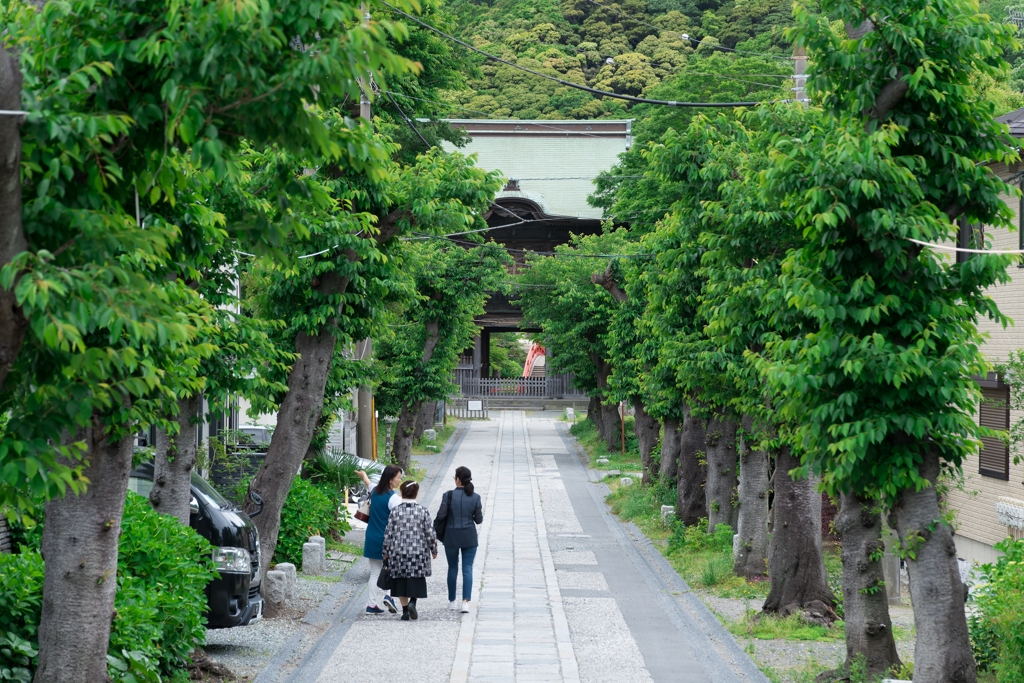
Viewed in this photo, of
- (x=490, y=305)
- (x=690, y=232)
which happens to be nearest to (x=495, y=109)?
(x=490, y=305)

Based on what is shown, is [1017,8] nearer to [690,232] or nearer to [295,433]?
[690,232]

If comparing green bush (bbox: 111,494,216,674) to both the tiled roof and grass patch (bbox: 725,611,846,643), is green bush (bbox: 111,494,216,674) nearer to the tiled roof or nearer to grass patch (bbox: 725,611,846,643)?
grass patch (bbox: 725,611,846,643)

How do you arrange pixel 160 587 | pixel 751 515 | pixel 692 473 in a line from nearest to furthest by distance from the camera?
pixel 160 587, pixel 751 515, pixel 692 473

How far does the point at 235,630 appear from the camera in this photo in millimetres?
12117

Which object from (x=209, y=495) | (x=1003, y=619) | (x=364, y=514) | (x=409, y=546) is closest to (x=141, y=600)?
(x=209, y=495)

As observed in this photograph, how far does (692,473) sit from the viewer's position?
21.0 meters

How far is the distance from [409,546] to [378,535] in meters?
0.96

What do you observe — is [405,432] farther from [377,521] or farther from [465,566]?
[465,566]

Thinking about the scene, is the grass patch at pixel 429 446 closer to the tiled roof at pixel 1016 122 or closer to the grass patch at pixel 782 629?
the tiled roof at pixel 1016 122

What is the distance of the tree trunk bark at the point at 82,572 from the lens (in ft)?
23.0

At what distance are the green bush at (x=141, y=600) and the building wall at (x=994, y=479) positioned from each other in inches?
479

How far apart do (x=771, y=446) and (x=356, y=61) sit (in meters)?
9.68

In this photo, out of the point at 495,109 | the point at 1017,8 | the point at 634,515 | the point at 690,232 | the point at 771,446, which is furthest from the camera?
the point at 495,109

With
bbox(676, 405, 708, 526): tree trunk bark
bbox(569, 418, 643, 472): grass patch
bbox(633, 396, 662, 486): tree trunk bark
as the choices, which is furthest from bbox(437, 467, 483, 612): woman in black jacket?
bbox(569, 418, 643, 472): grass patch
